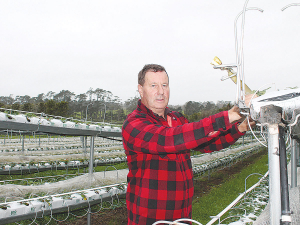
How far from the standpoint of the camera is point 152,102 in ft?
4.58

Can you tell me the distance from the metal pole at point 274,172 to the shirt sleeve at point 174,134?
0.60 feet

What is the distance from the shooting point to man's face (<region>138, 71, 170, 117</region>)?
1366mm

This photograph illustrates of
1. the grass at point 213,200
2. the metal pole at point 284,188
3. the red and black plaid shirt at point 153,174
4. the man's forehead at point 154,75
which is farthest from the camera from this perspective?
the grass at point 213,200

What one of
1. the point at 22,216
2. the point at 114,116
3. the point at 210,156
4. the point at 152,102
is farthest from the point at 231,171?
the point at 114,116

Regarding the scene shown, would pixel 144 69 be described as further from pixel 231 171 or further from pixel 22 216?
pixel 231 171

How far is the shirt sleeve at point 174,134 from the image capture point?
86 cm

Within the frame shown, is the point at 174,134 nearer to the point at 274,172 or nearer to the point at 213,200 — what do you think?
the point at 274,172

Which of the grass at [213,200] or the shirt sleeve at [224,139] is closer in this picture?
the shirt sleeve at [224,139]

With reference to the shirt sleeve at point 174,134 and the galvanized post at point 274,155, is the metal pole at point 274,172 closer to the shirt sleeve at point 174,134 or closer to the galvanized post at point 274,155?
the galvanized post at point 274,155

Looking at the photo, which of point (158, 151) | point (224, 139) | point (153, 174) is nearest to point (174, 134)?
point (158, 151)

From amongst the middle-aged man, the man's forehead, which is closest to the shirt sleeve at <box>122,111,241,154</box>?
the middle-aged man

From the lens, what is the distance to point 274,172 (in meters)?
0.67

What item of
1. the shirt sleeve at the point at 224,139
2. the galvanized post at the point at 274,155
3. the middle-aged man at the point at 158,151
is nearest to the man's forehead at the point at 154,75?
the middle-aged man at the point at 158,151

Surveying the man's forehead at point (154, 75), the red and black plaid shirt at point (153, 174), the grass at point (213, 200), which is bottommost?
the grass at point (213, 200)
